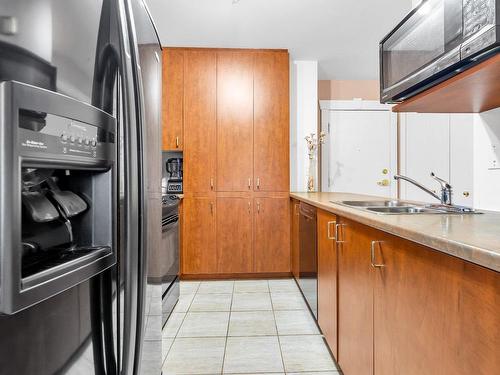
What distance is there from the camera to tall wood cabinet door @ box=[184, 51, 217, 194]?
3.25 m

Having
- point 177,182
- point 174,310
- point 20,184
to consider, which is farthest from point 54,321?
point 177,182

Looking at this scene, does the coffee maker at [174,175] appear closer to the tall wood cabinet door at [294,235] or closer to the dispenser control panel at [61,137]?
the tall wood cabinet door at [294,235]

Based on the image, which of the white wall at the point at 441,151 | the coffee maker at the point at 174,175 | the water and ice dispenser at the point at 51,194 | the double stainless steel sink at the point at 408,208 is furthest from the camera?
the coffee maker at the point at 174,175

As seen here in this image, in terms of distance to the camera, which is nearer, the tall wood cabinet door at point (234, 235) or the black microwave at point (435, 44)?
the black microwave at point (435, 44)

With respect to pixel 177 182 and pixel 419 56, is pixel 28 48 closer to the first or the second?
pixel 419 56

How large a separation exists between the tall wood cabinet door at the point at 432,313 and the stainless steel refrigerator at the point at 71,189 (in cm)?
71

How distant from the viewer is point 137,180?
62cm

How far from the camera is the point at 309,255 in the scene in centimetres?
224

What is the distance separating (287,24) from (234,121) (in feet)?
3.54

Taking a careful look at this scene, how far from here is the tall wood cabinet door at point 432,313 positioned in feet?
1.99

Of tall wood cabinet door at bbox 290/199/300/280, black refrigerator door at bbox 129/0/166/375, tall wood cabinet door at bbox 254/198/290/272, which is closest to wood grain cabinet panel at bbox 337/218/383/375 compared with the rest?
black refrigerator door at bbox 129/0/166/375

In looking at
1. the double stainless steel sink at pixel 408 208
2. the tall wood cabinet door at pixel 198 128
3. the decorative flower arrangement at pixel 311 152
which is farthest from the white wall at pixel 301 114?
the double stainless steel sink at pixel 408 208

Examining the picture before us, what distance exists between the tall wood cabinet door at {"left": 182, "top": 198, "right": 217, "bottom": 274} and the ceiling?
172 centimetres

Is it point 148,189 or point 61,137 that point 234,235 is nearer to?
point 148,189
